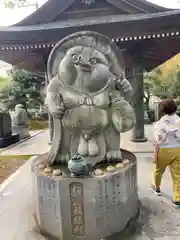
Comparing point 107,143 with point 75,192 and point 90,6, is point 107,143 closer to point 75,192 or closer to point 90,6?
point 75,192

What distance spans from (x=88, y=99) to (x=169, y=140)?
118 cm

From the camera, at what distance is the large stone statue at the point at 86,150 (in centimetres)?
273

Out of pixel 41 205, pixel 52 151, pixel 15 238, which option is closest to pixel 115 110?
pixel 52 151

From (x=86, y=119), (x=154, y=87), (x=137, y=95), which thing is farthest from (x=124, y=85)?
(x=154, y=87)

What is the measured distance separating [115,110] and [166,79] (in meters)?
14.6

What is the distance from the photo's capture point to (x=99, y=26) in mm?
6480

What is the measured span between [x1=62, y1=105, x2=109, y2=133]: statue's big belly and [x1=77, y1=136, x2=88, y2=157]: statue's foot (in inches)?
6.4

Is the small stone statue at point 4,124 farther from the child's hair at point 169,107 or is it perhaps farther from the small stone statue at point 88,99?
the child's hair at point 169,107

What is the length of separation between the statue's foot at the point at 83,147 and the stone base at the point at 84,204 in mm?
376

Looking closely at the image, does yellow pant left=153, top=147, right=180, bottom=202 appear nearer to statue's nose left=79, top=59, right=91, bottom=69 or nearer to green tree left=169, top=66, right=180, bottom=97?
statue's nose left=79, top=59, right=91, bottom=69

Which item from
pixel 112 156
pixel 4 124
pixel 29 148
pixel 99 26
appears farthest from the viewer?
pixel 4 124

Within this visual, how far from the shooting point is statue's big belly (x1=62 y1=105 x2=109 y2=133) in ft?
10.2

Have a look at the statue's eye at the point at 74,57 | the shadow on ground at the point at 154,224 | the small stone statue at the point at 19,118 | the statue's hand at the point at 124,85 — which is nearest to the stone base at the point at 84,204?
the shadow on ground at the point at 154,224

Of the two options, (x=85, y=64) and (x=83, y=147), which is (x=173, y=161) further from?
(x=85, y=64)
